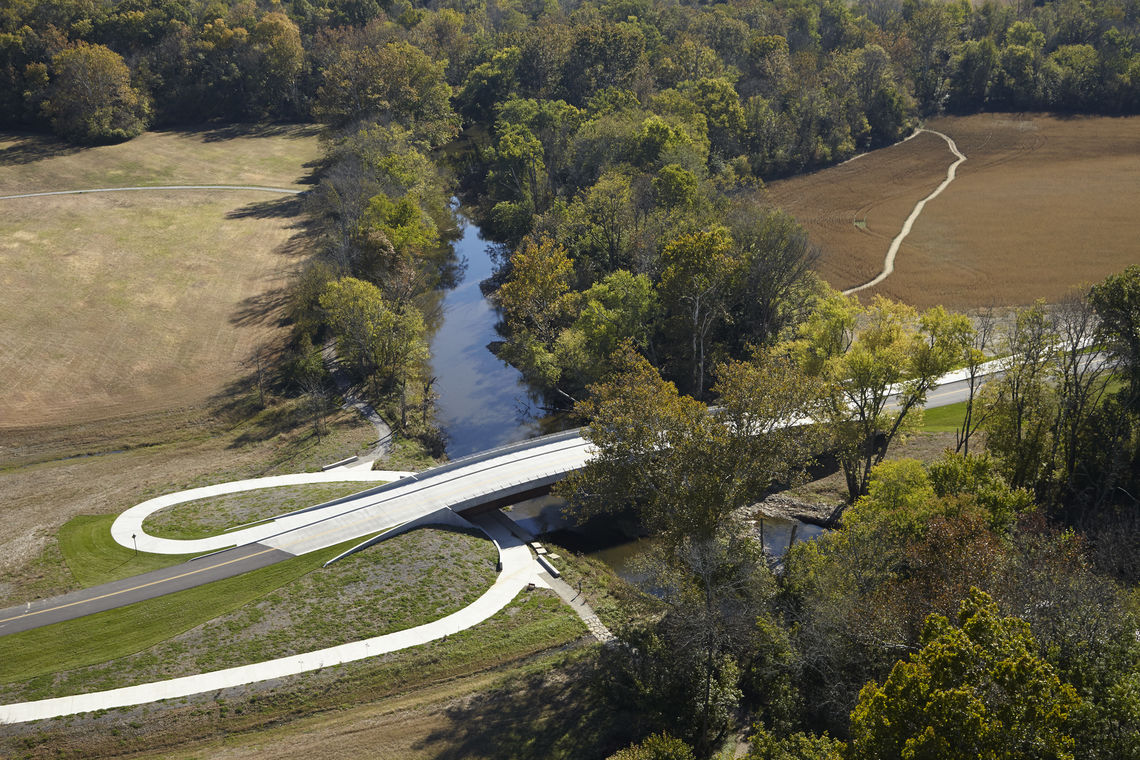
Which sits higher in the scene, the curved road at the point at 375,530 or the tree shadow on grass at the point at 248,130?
the tree shadow on grass at the point at 248,130

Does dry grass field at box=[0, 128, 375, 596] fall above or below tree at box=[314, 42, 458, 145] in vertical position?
below

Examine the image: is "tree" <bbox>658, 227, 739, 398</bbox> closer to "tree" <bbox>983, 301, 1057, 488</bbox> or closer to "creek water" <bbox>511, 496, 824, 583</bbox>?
"creek water" <bbox>511, 496, 824, 583</bbox>

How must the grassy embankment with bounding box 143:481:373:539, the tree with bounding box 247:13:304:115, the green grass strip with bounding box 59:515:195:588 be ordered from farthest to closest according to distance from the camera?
1. the tree with bounding box 247:13:304:115
2. the grassy embankment with bounding box 143:481:373:539
3. the green grass strip with bounding box 59:515:195:588

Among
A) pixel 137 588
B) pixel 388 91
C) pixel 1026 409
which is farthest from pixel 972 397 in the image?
pixel 388 91

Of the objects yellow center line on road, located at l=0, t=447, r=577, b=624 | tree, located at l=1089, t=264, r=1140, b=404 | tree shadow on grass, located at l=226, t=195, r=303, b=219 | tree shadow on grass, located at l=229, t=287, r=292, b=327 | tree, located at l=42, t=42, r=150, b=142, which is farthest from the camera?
tree, located at l=42, t=42, r=150, b=142

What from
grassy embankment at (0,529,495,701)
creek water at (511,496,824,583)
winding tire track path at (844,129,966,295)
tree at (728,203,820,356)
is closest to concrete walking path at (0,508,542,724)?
grassy embankment at (0,529,495,701)

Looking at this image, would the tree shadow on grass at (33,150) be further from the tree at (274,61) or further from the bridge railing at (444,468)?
the bridge railing at (444,468)

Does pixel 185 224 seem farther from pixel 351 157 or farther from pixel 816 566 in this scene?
pixel 816 566

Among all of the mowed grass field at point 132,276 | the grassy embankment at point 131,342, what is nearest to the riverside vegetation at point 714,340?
the grassy embankment at point 131,342
